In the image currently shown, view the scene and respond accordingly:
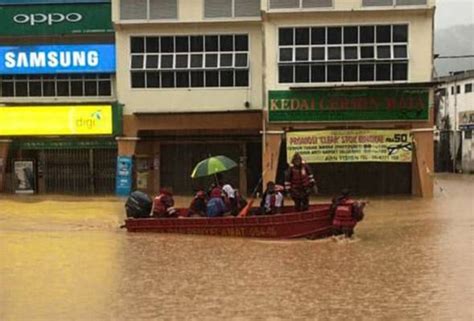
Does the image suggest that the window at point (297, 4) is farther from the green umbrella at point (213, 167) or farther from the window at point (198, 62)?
the green umbrella at point (213, 167)

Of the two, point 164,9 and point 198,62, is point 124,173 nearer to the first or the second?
point 198,62

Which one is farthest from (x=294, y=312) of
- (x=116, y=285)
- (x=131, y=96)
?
(x=131, y=96)

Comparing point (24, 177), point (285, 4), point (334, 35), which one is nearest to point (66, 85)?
point (24, 177)

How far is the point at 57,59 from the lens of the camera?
32406mm

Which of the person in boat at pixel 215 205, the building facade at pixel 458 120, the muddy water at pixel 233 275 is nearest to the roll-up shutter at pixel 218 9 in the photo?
the muddy water at pixel 233 275

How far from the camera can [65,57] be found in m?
32.4

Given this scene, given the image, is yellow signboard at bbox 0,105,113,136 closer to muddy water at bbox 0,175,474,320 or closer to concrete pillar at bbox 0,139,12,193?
concrete pillar at bbox 0,139,12,193

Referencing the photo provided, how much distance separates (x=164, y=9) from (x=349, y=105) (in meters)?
8.41

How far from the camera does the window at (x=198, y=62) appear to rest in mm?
31344

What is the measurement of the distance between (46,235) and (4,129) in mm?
15521

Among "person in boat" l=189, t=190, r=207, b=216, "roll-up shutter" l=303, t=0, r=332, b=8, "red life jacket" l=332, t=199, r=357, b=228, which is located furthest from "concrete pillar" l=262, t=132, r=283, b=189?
"red life jacket" l=332, t=199, r=357, b=228

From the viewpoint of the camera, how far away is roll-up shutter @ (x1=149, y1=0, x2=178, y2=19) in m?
31.3

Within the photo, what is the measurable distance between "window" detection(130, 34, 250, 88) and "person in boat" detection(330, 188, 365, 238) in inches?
603

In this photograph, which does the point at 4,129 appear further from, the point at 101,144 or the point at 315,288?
the point at 315,288
